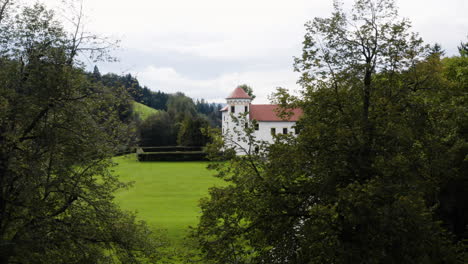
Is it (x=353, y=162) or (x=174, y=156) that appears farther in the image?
(x=174, y=156)

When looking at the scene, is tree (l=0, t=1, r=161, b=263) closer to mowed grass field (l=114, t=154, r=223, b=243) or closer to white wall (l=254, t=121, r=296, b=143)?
mowed grass field (l=114, t=154, r=223, b=243)

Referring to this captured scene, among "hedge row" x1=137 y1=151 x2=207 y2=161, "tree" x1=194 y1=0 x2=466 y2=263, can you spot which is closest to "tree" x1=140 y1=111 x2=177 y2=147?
"hedge row" x1=137 y1=151 x2=207 y2=161

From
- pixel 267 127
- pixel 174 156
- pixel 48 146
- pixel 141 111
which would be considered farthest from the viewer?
pixel 267 127

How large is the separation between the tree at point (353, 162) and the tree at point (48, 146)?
2957mm

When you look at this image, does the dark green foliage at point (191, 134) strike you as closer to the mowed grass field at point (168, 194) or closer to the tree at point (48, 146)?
the mowed grass field at point (168, 194)

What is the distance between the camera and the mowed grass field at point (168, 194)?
23.9 metres

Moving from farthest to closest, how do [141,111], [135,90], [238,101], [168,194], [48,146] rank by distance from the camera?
1. [238,101]
2. [168,194]
3. [141,111]
4. [135,90]
5. [48,146]

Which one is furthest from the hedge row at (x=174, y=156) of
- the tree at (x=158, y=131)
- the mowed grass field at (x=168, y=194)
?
the tree at (x=158, y=131)

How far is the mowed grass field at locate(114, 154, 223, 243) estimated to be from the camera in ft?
78.5

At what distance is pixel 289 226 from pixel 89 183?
528cm

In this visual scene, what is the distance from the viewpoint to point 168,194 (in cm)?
3400

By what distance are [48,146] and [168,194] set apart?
82.3 feet

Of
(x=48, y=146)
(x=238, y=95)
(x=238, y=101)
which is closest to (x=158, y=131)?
(x=238, y=101)

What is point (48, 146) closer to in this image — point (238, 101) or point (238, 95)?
point (238, 101)
